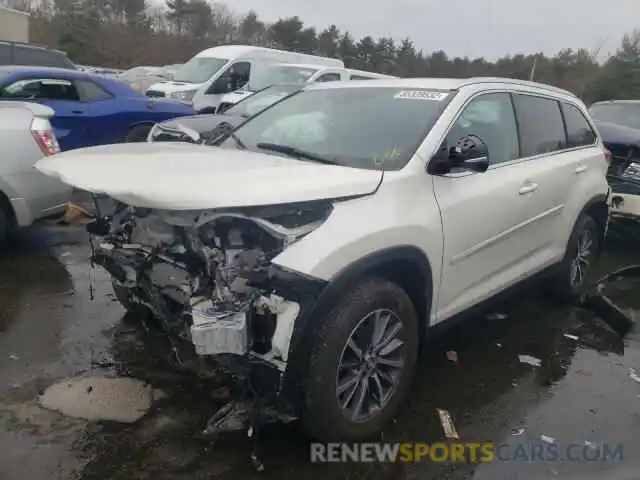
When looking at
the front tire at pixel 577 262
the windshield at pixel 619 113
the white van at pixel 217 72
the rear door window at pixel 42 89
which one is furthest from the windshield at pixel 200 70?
the front tire at pixel 577 262

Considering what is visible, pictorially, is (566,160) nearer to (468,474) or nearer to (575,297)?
(575,297)

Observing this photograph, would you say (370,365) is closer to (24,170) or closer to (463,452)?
(463,452)

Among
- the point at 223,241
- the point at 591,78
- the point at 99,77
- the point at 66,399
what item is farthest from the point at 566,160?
the point at 591,78

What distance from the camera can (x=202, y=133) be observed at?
7762 mm

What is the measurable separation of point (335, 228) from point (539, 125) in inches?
100.0

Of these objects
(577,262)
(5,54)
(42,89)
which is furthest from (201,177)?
(5,54)

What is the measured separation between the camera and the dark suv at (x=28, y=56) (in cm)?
1214

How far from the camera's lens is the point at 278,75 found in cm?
1417

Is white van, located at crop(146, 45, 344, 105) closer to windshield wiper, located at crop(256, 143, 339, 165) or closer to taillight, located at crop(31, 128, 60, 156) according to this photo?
taillight, located at crop(31, 128, 60, 156)

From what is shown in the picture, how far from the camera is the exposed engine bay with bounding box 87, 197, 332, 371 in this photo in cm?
284

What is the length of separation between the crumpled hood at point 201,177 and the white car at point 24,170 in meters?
1.96

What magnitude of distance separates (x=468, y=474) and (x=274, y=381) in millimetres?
1073

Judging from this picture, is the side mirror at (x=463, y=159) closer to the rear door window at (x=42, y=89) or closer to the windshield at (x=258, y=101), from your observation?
the windshield at (x=258, y=101)

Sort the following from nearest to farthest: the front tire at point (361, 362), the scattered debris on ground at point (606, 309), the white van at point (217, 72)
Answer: the front tire at point (361, 362), the scattered debris on ground at point (606, 309), the white van at point (217, 72)
